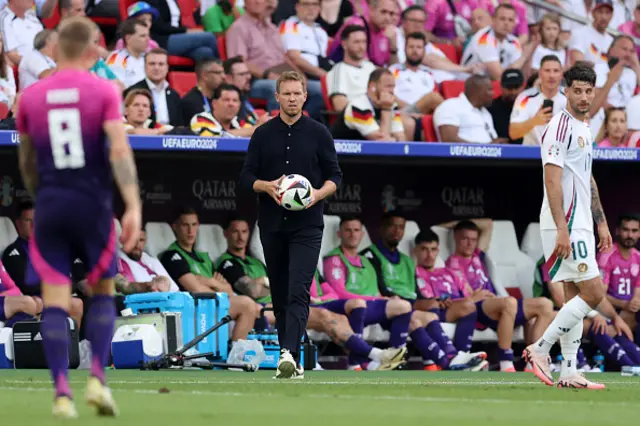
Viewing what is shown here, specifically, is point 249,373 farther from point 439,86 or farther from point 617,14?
point 617,14

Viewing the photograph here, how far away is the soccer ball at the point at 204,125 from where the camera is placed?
529 inches

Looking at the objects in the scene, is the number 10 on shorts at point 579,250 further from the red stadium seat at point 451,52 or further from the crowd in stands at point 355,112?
the red stadium seat at point 451,52

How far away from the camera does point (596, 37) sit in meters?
18.8

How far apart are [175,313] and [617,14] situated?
34.0 ft

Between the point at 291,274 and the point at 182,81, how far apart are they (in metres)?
5.71

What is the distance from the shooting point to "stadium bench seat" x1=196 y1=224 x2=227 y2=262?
46.4ft

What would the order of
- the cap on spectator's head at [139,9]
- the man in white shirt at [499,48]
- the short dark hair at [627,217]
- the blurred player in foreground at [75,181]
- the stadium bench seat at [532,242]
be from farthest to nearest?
the man in white shirt at [499,48] → the stadium bench seat at [532,242] → the short dark hair at [627,217] → the cap on spectator's head at [139,9] → the blurred player in foreground at [75,181]

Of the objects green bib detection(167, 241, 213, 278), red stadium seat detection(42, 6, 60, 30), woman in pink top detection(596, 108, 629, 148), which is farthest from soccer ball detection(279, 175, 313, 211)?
woman in pink top detection(596, 108, 629, 148)

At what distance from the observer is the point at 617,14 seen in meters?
20.1

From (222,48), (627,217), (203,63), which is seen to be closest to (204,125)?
(203,63)

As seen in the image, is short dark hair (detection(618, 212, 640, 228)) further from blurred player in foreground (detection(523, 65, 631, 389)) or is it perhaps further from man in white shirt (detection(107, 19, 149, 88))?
blurred player in foreground (detection(523, 65, 631, 389))

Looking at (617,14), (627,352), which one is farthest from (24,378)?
(617,14)

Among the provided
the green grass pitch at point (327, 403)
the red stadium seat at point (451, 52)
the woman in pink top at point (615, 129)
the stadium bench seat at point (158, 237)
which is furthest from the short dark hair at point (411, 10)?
the green grass pitch at point (327, 403)

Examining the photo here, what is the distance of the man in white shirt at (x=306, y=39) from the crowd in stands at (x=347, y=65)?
0.02 m
